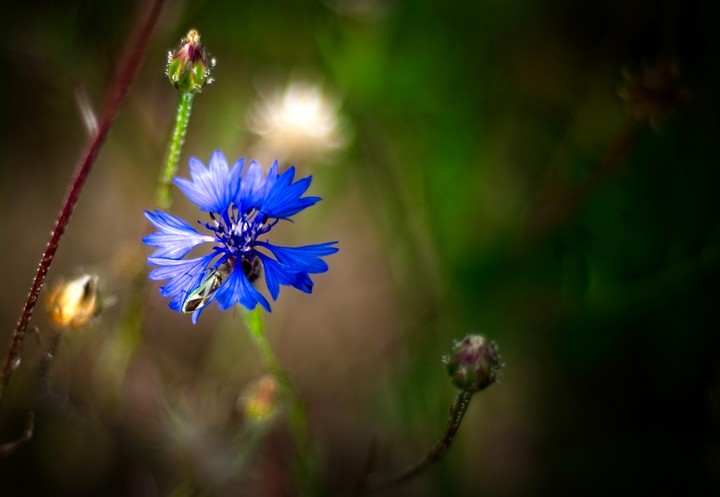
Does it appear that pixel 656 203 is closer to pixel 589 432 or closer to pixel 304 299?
pixel 589 432

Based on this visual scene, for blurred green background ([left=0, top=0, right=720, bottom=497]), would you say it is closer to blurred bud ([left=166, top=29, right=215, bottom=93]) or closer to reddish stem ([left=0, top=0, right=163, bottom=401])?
reddish stem ([left=0, top=0, right=163, bottom=401])

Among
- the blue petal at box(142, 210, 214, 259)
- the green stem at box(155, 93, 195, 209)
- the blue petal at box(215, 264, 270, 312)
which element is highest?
the green stem at box(155, 93, 195, 209)

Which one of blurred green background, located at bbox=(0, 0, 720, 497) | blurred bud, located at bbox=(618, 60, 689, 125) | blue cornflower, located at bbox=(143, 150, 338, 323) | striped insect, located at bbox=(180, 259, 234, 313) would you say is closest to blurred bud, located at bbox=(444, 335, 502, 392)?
blue cornflower, located at bbox=(143, 150, 338, 323)

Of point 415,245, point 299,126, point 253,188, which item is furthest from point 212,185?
point 415,245

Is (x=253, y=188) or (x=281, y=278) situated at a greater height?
(x=253, y=188)

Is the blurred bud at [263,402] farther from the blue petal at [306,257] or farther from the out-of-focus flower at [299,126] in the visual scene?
the out-of-focus flower at [299,126]

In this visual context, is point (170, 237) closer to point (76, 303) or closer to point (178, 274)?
point (178, 274)

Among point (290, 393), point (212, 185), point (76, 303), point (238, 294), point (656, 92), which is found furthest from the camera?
point (656, 92)

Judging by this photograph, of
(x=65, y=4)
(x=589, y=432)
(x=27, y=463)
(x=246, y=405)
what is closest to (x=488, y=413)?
(x=589, y=432)

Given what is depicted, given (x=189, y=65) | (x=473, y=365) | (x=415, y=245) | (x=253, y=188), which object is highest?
(x=415, y=245)
